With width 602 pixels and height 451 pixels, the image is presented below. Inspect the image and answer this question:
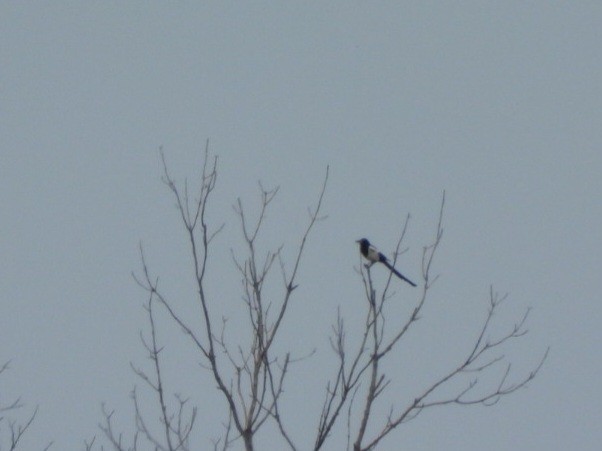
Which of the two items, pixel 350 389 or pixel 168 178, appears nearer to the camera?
pixel 350 389

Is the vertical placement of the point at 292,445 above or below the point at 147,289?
below

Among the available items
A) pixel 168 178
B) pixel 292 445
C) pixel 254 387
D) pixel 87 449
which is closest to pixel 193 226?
pixel 168 178

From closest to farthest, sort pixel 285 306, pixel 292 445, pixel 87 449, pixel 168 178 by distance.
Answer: pixel 292 445 < pixel 285 306 < pixel 168 178 < pixel 87 449

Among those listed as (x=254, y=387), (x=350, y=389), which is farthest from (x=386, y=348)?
(x=254, y=387)

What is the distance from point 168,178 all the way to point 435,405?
1828mm

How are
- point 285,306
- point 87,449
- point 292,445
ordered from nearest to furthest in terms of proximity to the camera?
point 292,445 → point 285,306 → point 87,449

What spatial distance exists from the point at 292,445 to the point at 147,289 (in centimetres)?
122

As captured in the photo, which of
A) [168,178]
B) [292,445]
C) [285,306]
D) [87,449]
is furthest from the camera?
[87,449]

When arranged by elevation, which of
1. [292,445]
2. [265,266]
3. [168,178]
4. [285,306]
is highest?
[168,178]

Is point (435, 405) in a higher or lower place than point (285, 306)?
lower

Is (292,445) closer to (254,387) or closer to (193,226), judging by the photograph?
(254,387)

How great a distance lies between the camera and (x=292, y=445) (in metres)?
4.70

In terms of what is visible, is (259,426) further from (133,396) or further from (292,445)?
(133,396)

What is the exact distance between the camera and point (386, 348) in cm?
496
